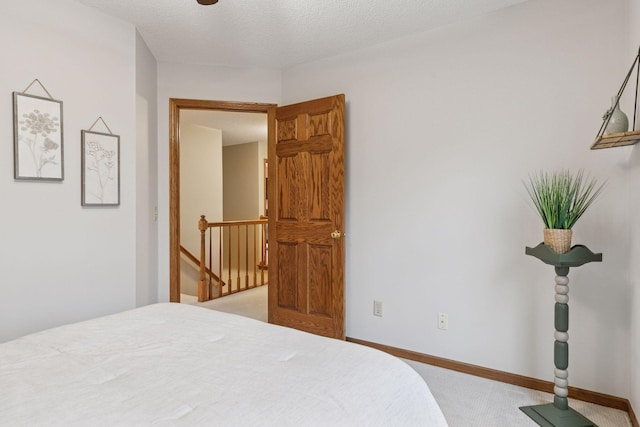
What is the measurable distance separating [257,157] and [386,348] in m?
5.11

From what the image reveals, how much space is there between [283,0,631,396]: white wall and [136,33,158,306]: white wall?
1477mm

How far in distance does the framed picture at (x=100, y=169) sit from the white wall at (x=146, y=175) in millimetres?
219

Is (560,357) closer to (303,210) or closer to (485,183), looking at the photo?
(485,183)

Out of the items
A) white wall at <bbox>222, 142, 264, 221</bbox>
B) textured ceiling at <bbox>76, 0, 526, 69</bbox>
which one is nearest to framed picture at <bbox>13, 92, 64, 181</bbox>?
textured ceiling at <bbox>76, 0, 526, 69</bbox>

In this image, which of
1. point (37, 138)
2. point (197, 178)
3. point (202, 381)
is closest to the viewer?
point (202, 381)

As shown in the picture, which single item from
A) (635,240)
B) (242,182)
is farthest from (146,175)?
(242,182)

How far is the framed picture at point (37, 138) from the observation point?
6.77ft

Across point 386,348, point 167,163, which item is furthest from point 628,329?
point 167,163

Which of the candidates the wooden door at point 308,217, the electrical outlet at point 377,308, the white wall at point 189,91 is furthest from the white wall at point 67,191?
the electrical outlet at point 377,308

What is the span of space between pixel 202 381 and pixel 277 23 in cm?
241

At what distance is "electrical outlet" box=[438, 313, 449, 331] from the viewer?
269 centimetres

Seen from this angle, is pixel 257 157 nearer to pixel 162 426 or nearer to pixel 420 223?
pixel 420 223

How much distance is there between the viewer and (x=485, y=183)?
99.6 inches

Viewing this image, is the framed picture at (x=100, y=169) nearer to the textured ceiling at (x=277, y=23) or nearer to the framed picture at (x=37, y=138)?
the framed picture at (x=37, y=138)
